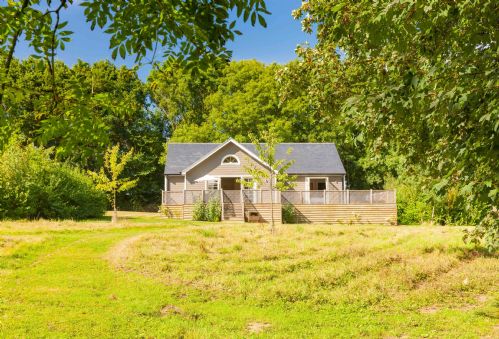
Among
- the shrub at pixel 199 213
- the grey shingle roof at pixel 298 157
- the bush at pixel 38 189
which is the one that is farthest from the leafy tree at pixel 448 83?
the grey shingle roof at pixel 298 157

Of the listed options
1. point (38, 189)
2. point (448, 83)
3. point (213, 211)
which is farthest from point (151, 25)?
point (213, 211)

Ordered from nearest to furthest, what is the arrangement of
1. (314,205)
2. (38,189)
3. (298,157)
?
1. (38,189)
2. (314,205)
3. (298,157)

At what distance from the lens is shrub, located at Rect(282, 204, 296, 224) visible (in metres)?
30.2

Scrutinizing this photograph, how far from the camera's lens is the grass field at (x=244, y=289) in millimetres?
7754

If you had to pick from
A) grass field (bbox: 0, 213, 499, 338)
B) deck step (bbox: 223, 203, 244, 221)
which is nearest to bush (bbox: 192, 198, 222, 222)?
deck step (bbox: 223, 203, 244, 221)

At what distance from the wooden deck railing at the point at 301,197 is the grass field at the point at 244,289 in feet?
45.3

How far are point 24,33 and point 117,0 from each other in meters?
1.24

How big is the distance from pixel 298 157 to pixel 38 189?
2009 centimetres

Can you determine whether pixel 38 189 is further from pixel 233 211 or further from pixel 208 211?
pixel 233 211

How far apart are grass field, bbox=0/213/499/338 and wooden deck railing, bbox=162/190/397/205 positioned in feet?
45.3

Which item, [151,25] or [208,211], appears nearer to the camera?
[151,25]

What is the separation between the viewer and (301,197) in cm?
3103

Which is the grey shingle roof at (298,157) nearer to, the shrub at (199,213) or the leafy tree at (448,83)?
the shrub at (199,213)

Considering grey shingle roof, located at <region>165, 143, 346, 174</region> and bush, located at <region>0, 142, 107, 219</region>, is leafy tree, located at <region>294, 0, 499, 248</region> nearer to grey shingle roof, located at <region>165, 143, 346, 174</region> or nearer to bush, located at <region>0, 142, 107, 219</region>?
bush, located at <region>0, 142, 107, 219</region>
